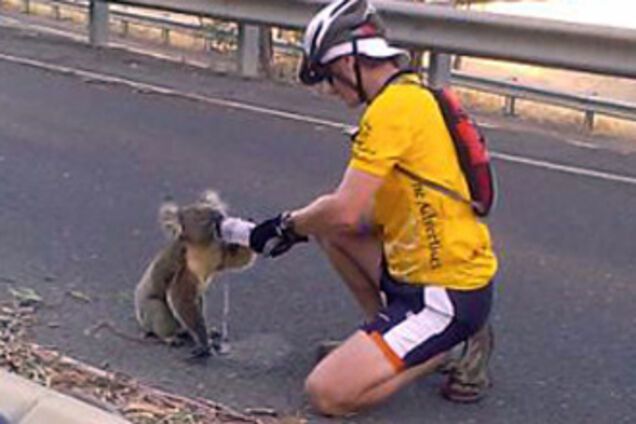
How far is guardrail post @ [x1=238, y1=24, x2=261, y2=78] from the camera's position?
1183 cm

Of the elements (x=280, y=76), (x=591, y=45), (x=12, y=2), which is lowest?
(x=12, y=2)

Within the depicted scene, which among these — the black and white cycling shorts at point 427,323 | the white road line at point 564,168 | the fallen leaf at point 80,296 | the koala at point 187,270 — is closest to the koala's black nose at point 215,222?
the koala at point 187,270

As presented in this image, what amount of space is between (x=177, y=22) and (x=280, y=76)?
5.54m

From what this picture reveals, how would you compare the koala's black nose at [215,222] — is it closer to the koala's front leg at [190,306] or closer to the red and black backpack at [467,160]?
the koala's front leg at [190,306]

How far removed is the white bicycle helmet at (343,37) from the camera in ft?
16.5

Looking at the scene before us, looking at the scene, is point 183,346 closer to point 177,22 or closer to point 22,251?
point 22,251

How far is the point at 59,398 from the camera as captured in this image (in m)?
4.09

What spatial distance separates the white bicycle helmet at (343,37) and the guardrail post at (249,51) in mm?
6740

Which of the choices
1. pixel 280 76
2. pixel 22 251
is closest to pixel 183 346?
pixel 22 251

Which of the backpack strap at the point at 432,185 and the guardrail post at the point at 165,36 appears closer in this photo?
the backpack strap at the point at 432,185

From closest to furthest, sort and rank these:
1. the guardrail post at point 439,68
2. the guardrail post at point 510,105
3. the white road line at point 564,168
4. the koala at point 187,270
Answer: the koala at point 187,270, the white road line at point 564,168, the guardrail post at point 439,68, the guardrail post at point 510,105

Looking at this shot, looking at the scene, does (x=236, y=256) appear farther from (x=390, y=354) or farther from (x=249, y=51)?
(x=249, y=51)

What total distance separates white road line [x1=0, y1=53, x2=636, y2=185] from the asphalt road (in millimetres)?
75

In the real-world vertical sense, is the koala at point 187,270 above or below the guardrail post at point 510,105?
above
